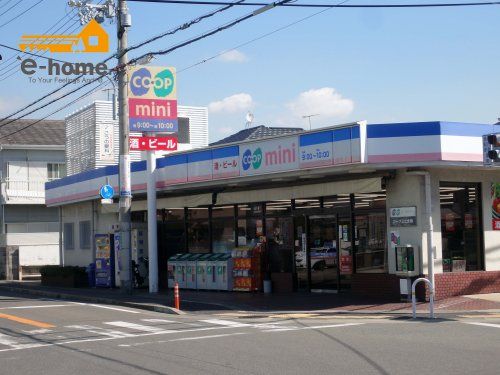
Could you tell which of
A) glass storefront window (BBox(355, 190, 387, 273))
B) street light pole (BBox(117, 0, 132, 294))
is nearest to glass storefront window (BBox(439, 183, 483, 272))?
glass storefront window (BBox(355, 190, 387, 273))

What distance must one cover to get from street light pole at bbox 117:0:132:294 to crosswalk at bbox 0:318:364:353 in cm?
656

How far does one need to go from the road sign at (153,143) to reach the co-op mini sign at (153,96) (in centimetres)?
44

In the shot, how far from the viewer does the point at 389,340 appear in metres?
12.9

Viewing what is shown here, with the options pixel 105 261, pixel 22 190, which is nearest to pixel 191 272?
pixel 105 261

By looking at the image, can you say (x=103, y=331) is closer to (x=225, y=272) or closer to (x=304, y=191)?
(x=304, y=191)

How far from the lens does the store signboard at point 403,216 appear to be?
19516 mm

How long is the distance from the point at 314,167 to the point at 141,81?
698 centimetres

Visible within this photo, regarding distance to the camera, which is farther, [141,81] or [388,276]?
[141,81]

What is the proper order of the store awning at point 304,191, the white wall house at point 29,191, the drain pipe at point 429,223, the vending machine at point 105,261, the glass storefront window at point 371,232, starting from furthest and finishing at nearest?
the white wall house at point 29,191, the vending machine at point 105,261, the glass storefront window at point 371,232, the store awning at point 304,191, the drain pipe at point 429,223

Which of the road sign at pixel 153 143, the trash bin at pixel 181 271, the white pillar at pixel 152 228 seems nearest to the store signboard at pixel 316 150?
the road sign at pixel 153 143

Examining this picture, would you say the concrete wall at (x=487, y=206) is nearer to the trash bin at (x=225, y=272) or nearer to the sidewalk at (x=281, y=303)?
the sidewalk at (x=281, y=303)

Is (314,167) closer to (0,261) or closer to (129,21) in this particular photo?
(129,21)

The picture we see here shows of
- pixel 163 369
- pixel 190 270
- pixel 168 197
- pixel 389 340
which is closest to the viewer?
pixel 163 369

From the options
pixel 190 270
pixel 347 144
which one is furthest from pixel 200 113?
pixel 347 144
